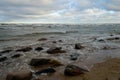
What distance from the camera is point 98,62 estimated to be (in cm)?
1137

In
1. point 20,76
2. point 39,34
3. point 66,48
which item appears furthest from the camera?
point 39,34

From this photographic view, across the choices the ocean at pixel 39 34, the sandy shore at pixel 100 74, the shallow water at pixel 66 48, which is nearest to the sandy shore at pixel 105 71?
the sandy shore at pixel 100 74

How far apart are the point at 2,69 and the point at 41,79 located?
3.14m

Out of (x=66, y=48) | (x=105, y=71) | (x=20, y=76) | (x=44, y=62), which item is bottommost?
(x=66, y=48)

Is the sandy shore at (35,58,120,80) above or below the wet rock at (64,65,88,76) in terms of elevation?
below

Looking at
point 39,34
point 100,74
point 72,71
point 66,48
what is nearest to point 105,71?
point 100,74

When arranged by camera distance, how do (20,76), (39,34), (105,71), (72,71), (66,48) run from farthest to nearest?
(39,34), (66,48), (105,71), (72,71), (20,76)

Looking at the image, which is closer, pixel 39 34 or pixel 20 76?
pixel 20 76

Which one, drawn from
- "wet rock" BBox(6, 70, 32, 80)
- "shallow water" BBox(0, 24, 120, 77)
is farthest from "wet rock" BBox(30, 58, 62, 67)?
"wet rock" BBox(6, 70, 32, 80)

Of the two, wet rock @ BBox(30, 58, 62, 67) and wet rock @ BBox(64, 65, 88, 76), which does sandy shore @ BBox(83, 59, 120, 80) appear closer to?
wet rock @ BBox(64, 65, 88, 76)

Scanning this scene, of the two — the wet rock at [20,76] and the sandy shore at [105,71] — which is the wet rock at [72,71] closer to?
the sandy shore at [105,71]

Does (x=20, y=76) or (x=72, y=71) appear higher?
(x=20, y=76)

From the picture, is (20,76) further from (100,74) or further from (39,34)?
(39,34)

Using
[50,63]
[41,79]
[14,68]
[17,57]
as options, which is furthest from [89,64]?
[17,57]
